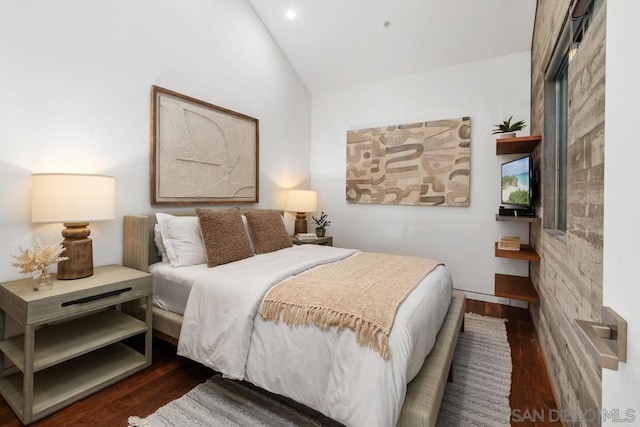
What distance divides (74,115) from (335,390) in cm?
249

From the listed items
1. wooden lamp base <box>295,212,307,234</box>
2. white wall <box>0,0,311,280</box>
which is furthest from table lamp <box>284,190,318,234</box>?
white wall <box>0,0,311,280</box>

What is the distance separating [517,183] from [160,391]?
3235 mm

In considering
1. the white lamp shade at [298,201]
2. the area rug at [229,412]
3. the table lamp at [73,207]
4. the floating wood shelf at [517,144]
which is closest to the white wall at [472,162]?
the floating wood shelf at [517,144]

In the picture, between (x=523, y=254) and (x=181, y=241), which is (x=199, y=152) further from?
(x=523, y=254)

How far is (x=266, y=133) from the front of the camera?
3.94 meters

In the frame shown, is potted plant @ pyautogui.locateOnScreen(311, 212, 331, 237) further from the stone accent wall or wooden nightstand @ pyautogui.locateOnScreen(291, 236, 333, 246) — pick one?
the stone accent wall

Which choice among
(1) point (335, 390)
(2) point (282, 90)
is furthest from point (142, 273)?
(2) point (282, 90)

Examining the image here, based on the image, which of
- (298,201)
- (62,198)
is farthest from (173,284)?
(298,201)

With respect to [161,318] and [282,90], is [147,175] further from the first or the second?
[282,90]

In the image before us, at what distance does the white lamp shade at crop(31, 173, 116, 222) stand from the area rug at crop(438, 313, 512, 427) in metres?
2.39

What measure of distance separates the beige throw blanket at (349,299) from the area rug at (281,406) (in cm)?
53

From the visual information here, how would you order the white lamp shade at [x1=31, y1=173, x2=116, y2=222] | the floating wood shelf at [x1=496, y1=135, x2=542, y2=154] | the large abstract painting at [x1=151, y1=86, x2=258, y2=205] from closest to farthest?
1. the white lamp shade at [x1=31, y1=173, x2=116, y2=222]
2. the floating wood shelf at [x1=496, y1=135, x2=542, y2=154]
3. the large abstract painting at [x1=151, y1=86, x2=258, y2=205]

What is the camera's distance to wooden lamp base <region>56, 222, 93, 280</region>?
1980 millimetres

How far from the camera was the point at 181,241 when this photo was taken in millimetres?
2447
